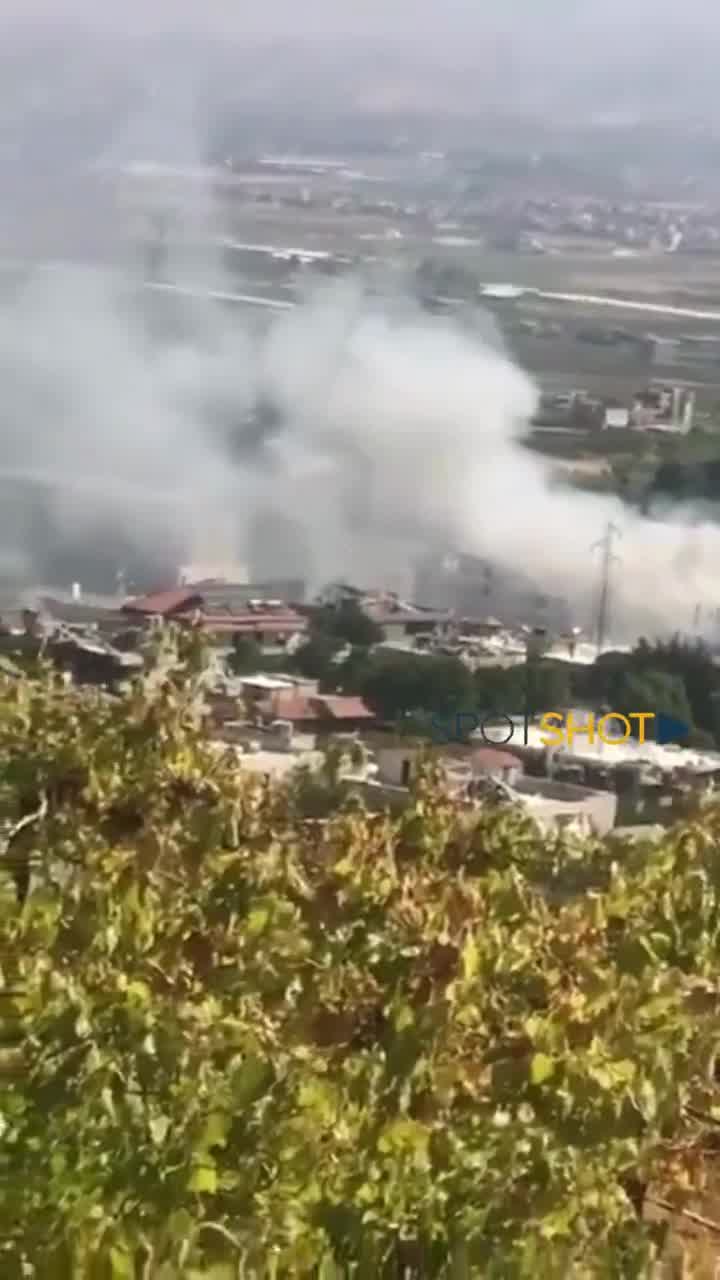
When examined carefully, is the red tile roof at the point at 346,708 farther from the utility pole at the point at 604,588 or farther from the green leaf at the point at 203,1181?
the green leaf at the point at 203,1181

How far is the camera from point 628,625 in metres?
2.81

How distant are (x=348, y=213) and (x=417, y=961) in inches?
71.4

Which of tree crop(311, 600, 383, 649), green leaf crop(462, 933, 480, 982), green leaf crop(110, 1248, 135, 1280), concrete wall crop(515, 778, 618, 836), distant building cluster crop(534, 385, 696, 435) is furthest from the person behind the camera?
distant building cluster crop(534, 385, 696, 435)

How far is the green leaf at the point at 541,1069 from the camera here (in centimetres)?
127

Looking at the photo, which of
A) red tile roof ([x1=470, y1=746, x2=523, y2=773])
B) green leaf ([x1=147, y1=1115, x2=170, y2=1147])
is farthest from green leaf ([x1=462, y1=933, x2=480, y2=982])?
red tile roof ([x1=470, y1=746, x2=523, y2=773])

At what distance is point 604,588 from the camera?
9.18ft

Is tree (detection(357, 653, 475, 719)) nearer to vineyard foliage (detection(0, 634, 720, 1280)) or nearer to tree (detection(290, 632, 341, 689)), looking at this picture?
tree (detection(290, 632, 341, 689))

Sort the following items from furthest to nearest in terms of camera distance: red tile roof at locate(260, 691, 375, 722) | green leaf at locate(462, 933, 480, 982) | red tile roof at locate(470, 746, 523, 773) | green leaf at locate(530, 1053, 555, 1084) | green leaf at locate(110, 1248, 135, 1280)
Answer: red tile roof at locate(260, 691, 375, 722), red tile roof at locate(470, 746, 523, 773), green leaf at locate(462, 933, 480, 982), green leaf at locate(530, 1053, 555, 1084), green leaf at locate(110, 1248, 135, 1280)

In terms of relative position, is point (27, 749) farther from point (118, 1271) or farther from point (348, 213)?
point (348, 213)

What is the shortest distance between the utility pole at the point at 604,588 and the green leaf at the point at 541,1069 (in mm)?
1545

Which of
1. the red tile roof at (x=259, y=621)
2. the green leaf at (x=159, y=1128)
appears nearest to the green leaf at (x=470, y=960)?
the green leaf at (x=159, y=1128)

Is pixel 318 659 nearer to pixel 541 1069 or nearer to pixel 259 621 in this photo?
pixel 259 621

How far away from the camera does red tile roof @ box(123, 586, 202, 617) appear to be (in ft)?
8.80

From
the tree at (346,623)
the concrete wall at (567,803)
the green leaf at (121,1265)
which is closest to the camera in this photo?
the green leaf at (121,1265)
